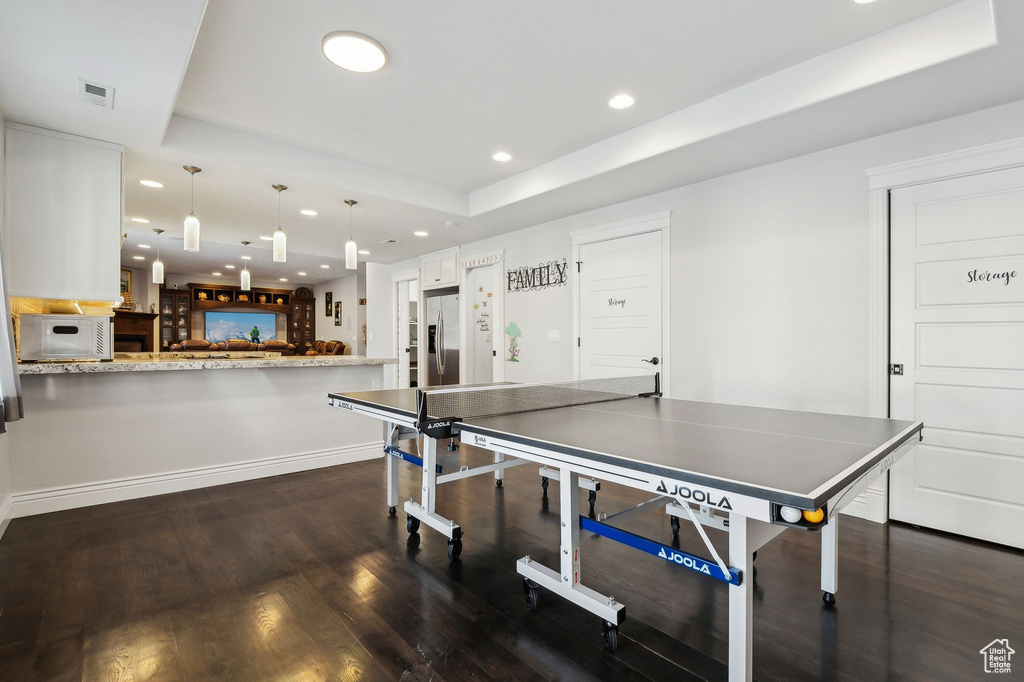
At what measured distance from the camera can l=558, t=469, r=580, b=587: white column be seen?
6.17 feet

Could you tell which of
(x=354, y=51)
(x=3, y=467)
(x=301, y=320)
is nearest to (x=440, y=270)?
(x=354, y=51)

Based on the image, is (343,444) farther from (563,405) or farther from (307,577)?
(563,405)

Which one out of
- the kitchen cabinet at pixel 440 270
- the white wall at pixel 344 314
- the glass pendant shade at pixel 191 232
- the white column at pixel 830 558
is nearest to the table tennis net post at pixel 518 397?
the white column at pixel 830 558

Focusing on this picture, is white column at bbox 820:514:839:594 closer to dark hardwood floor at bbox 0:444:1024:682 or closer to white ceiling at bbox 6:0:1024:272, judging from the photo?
dark hardwood floor at bbox 0:444:1024:682

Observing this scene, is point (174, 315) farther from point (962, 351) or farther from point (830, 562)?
point (962, 351)

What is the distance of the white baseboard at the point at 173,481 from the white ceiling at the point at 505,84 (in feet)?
7.65

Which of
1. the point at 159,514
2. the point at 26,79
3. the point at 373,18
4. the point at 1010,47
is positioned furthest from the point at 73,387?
the point at 1010,47

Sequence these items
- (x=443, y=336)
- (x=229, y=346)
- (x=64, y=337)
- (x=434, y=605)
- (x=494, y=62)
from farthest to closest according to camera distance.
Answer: (x=229, y=346) < (x=443, y=336) < (x=64, y=337) < (x=494, y=62) < (x=434, y=605)

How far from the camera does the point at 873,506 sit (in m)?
3.02

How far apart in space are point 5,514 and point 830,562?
4558 millimetres

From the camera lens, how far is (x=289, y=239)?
627 centimetres

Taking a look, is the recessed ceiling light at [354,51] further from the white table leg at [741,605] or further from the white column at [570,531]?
the white table leg at [741,605]

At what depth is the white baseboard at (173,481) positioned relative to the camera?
3.11 meters

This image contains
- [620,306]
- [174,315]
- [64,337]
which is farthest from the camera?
[174,315]
